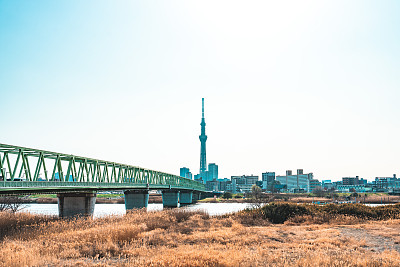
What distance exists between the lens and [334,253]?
47.3 feet

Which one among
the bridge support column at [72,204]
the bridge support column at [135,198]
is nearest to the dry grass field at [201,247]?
the bridge support column at [72,204]

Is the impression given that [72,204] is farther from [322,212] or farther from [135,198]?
[322,212]

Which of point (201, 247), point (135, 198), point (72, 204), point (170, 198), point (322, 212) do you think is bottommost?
point (170, 198)

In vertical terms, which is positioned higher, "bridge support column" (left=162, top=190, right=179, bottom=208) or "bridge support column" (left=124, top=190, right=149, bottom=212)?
"bridge support column" (left=124, top=190, right=149, bottom=212)

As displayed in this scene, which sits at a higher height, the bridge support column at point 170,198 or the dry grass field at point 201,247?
the dry grass field at point 201,247

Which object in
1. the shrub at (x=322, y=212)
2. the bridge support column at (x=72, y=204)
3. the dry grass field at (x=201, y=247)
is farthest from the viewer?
the bridge support column at (x=72, y=204)

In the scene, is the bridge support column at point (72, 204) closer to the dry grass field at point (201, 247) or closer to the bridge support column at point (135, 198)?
the dry grass field at point (201, 247)

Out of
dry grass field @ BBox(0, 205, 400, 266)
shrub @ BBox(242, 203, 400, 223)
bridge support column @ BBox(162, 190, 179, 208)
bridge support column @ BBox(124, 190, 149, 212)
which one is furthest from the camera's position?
bridge support column @ BBox(162, 190, 179, 208)

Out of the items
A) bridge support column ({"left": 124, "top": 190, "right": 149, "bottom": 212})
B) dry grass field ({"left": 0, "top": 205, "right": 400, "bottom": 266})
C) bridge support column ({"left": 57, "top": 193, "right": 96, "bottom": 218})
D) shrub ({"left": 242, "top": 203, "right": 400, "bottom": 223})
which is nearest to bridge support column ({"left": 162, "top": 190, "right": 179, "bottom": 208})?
bridge support column ({"left": 124, "top": 190, "right": 149, "bottom": 212})

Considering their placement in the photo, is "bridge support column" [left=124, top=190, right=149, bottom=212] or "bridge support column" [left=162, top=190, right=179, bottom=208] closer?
"bridge support column" [left=124, top=190, right=149, bottom=212]

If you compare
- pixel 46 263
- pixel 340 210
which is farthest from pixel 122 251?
pixel 340 210

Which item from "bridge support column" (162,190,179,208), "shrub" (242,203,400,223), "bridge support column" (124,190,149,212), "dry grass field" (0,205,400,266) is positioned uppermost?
"dry grass field" (0,205,400,266)

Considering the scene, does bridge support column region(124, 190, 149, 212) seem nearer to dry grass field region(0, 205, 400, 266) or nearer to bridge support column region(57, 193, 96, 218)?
bridge support column region(57, 193, 96, 218)

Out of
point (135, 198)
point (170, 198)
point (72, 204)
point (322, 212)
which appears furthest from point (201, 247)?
point (170, 198)
